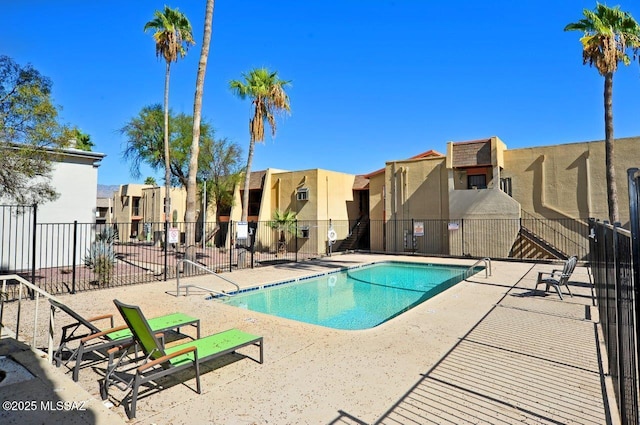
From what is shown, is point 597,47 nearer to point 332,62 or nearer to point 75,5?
point 332,62

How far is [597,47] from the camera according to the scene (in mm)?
12805

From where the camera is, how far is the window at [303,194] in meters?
24.4

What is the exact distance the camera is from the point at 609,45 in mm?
12516

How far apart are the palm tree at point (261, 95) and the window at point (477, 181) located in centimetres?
1207

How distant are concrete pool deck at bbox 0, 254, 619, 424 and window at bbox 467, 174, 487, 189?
13.8 meters

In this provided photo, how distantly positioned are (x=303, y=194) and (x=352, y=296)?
1368cm

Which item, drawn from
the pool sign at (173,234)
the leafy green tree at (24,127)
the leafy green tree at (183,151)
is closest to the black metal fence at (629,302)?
the leafy green tree at (24,127)

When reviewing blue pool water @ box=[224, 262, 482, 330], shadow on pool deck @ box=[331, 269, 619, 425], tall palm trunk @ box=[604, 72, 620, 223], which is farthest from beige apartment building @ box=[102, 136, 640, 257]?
shadow on pool deck @ box=[331, 269, 619, 425]

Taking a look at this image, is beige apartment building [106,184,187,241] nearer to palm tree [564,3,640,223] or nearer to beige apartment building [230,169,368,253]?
beige apartment building [230,169,368,253]

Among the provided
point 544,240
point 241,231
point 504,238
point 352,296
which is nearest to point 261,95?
point 241,231

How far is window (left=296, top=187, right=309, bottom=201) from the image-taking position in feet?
80.0

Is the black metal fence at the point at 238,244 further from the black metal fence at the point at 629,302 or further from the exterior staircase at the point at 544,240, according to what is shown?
the black metal fence at the point at 629,302

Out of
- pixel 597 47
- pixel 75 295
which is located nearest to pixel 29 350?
pixel 75 295

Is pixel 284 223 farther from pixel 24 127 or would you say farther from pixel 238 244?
pixel 24 127
